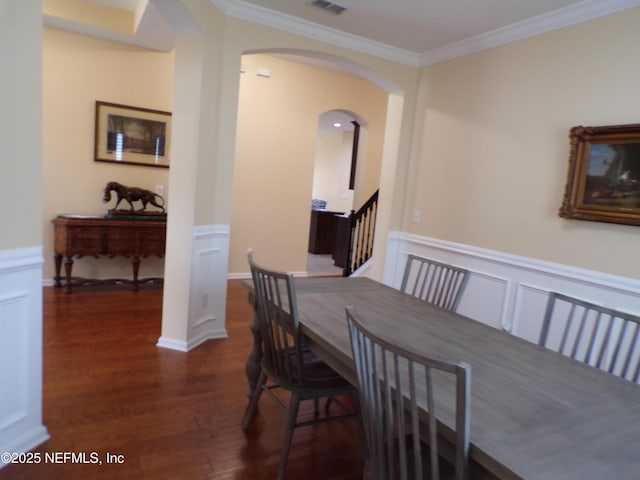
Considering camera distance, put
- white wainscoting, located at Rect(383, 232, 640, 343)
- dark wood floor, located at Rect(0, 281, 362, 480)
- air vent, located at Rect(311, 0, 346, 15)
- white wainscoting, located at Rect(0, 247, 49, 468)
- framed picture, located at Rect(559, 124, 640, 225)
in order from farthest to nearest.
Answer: air vent, located at Rect(311, 0, 346, 15), white wainscoting, located at Rect(383, 232, 640, 343), framed picture, located at Rect(559, 124, 640, 225), dark wood floor, located at Rect(0, 281, 362, 480), white wainscoting, located at Rect(0, 247, 49, 468)

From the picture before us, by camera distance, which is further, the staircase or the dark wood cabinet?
the dark wood cabinet

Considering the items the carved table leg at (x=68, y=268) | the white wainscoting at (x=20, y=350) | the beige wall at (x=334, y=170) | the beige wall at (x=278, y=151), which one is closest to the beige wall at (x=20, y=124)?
the white wainscoting at (x=20, y=350)

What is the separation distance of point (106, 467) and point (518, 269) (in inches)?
113

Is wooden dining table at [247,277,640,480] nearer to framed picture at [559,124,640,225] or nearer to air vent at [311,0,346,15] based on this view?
framed picture at [559,124,640,225]

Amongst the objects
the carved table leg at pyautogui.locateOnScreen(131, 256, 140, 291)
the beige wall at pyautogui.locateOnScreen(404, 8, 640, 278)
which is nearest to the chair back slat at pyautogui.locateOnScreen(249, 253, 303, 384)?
the beige wall at pyautogui.locateOnScreen(404, 8, 640, 278)

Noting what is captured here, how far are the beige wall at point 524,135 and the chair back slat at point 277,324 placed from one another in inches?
80.3

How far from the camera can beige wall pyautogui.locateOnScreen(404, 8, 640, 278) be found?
250 centimetres

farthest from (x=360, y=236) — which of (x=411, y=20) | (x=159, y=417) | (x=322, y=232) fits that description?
(x=159, y=417)

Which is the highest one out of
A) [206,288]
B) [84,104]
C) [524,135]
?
[84,104]

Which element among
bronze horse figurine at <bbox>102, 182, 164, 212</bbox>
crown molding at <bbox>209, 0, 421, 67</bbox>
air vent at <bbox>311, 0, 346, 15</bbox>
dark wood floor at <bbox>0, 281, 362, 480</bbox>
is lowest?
dark wood floor at <bbox>0, 281, 362, 480</bbox>

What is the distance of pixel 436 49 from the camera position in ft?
11.9

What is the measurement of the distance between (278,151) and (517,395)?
4462 mm

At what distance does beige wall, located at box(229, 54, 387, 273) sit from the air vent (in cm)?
205

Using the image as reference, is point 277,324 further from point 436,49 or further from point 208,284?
point 436,49
